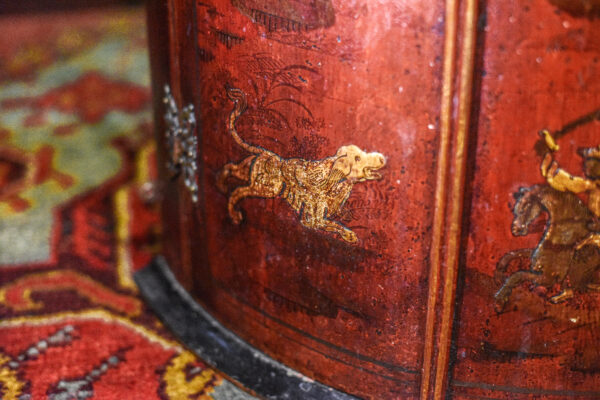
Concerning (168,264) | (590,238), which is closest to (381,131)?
(590,238)

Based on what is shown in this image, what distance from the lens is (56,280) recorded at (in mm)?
1634

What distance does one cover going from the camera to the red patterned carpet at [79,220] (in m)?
1.34

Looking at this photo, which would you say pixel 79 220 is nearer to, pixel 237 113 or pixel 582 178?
pixel 237 113

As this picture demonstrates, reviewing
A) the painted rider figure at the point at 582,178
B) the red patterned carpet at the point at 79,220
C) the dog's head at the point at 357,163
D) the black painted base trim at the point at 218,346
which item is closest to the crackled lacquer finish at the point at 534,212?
the painted rider figure at the point at 582,178

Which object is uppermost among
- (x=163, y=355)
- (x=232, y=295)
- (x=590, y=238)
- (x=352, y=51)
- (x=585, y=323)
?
(x=352, y=51)

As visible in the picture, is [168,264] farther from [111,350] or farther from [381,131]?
[381,131]

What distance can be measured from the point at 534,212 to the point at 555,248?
0.06 meters

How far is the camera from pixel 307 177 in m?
1.11

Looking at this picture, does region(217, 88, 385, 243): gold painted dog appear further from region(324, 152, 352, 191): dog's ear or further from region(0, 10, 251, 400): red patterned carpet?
region(0, 10, 251, 400): red patterned carpet

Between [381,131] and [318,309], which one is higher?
[381,131]

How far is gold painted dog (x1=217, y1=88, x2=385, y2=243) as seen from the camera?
105 cm

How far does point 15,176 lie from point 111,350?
2.85ft

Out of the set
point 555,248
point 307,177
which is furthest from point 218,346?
point 555,248

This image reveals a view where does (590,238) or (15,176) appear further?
(15,176)
